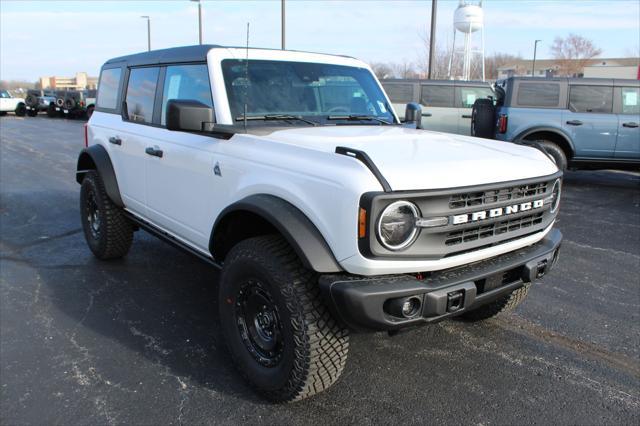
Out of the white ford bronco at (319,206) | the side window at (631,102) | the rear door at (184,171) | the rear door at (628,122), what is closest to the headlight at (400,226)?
the white ford bronco at (319,206)

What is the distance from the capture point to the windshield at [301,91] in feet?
11.6

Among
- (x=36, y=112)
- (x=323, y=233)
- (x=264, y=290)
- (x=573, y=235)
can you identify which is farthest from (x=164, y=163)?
(x=36, y=112)

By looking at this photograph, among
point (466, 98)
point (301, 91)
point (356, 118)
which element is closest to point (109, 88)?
point (301, 91)

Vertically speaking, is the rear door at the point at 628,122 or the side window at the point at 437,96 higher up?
the side window at the point at 437,96

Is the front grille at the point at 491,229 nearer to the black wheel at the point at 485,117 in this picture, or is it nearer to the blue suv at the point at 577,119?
the blue suv at the point at 577,119

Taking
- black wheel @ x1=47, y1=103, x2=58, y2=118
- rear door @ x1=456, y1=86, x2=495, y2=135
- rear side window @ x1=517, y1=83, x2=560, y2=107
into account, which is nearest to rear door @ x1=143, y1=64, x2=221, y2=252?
rear side window @ x1=517, y1=83, x2=560, y2=107

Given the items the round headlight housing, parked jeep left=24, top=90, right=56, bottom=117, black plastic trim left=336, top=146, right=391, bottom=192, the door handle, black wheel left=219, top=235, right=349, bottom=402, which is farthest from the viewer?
parked jeep left=24, top=90, right=56, bottom=117

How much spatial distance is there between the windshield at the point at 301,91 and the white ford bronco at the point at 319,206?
10 mm

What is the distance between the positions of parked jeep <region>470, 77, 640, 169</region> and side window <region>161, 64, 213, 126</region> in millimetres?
7128

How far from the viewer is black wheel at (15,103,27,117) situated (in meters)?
31.3

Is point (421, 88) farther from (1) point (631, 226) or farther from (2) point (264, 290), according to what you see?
(2) point (264, 290)

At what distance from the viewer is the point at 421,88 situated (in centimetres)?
1189

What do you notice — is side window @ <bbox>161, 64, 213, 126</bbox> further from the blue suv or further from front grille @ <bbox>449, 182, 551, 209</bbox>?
the blue suv

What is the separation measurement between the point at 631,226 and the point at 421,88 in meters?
6.02
